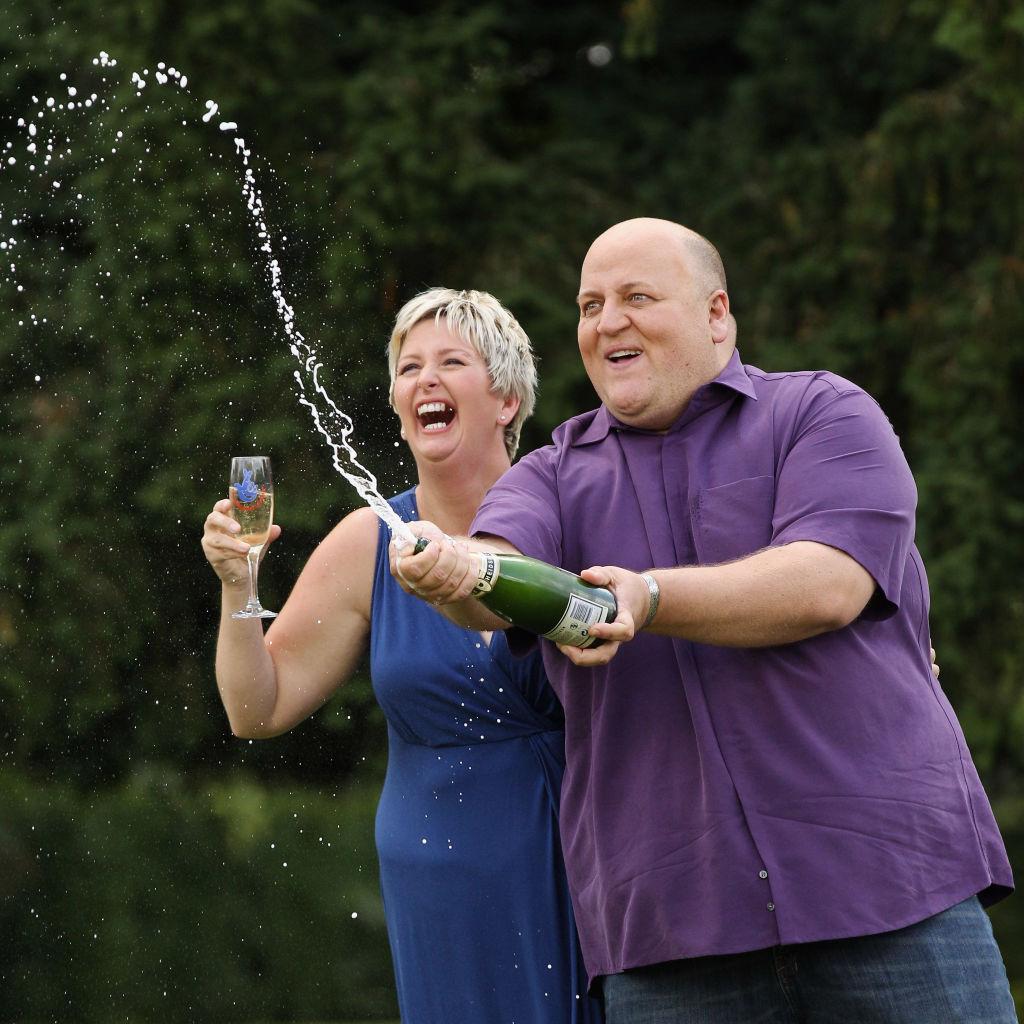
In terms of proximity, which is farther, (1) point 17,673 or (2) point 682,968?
(1) point 17,673

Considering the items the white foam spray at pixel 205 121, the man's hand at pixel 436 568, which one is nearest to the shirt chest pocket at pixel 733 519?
the man's hand at pixel 436 568

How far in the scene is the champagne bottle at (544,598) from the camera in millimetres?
2455

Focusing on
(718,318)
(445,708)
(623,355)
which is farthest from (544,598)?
(445,708)

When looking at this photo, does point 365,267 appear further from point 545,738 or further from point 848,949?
point 848,949

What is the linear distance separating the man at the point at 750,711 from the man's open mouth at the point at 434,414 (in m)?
0.70

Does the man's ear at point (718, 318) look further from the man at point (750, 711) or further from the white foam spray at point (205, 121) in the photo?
the white foam spray at point (205, 121)

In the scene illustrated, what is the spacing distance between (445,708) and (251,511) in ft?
1.99

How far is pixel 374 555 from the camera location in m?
3.66

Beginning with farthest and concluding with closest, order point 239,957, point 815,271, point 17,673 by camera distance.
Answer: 1. point 815,271
2. point 17,673
3. point 239,957

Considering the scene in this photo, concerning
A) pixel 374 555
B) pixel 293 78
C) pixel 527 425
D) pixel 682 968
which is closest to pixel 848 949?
pixel 682 968

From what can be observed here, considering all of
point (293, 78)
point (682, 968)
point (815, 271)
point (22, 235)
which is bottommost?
point (682, 968)

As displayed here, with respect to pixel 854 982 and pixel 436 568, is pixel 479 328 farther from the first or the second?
pixel 854 982

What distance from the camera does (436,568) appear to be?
2438mm

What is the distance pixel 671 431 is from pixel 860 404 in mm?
339
